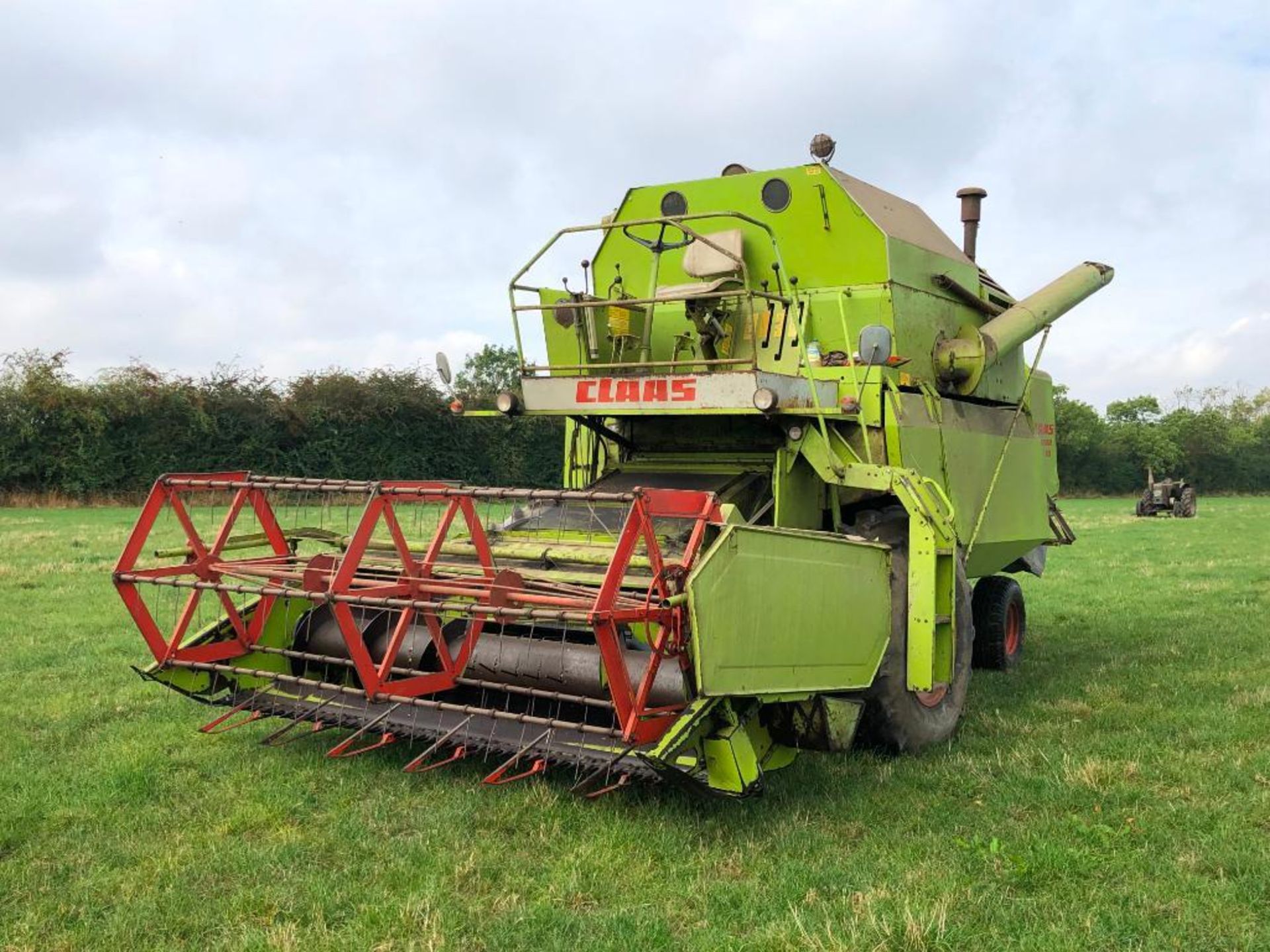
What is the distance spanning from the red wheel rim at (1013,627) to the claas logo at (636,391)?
380 cm

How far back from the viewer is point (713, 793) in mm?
4086

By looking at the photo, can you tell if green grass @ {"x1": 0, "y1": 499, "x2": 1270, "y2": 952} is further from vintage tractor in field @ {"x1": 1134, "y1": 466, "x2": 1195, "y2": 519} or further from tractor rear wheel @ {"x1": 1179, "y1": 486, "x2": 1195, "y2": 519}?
tractor rear wheel @ {"x1": 1179, "y1": 486, "x2": 1195, "y2": 519}

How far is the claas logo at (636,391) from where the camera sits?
18.9 ft

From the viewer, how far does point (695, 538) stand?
4.21 m

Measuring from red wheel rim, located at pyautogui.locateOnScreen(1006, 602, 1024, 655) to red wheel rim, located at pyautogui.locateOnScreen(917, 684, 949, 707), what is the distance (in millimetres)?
2605

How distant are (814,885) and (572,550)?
235 centimetres

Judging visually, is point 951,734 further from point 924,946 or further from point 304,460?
point 304,460

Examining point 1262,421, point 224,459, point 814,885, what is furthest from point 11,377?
point 1262,421

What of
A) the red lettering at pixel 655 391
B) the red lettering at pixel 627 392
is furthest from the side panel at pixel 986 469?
the red lettering at pixel 627 392

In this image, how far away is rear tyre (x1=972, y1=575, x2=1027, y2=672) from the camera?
800 centimetres

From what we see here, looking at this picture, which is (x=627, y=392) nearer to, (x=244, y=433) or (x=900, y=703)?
(x=900, y=703)

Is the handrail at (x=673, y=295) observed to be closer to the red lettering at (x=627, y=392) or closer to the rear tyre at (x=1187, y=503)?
the red lettering at (x=627, y=392)

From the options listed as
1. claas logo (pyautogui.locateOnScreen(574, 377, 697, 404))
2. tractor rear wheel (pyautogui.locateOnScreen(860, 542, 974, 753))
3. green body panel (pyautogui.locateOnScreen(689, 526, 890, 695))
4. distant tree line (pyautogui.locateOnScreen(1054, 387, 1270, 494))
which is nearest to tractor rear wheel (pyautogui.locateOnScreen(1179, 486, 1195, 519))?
distant tree line (pyautogui.locateOnScreen(1054, 387, 1270, 494))

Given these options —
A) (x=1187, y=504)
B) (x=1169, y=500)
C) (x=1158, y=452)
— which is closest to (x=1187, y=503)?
(x=1187, y=504)
